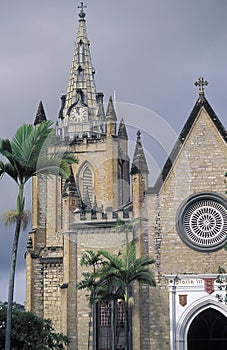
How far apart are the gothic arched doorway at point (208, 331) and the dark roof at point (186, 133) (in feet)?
24.8

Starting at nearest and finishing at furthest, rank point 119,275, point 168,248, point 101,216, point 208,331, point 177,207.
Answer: point 119,275
point 208,331
point 168,248
point 177,207
point 101,216

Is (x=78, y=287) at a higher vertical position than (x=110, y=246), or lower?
lower

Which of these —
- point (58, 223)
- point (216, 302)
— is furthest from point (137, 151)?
point (58, 223)

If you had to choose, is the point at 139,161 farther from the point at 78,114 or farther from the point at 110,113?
the point at 78,114

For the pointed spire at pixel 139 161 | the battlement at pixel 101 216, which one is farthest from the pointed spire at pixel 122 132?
the battlement at pixel 101 216

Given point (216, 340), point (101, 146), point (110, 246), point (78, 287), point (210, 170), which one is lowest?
point (216, 340)

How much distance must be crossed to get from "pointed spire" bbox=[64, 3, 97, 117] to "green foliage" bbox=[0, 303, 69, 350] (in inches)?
1525

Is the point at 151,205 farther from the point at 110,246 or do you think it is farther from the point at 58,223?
the point at 58,223

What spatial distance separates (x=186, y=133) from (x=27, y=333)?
17623mm

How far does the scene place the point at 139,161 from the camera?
44969 mm

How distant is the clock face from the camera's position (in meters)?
68.8

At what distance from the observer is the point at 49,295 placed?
48.2m

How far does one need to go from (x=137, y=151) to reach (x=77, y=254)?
704 cm

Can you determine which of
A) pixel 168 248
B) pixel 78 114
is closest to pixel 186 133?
pixel 168 248
